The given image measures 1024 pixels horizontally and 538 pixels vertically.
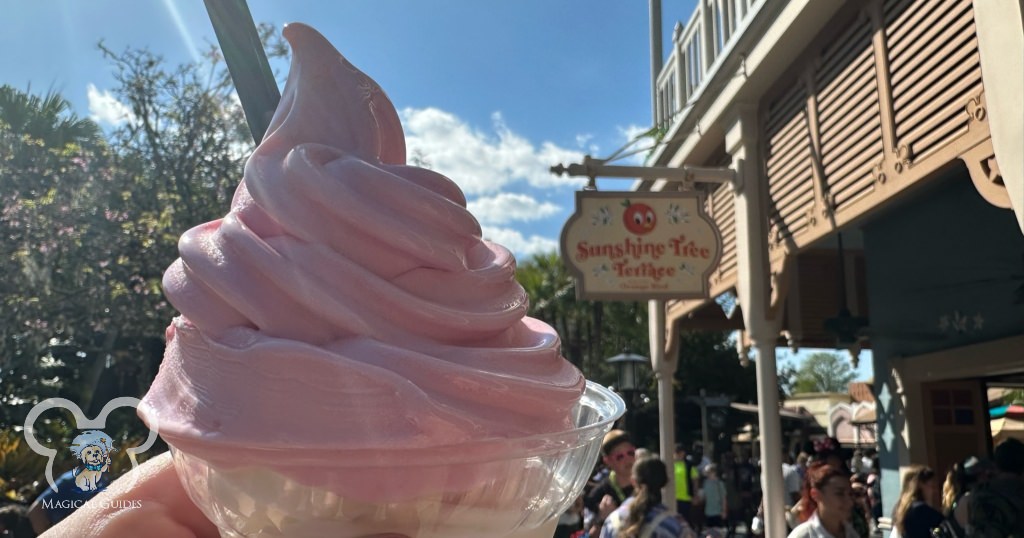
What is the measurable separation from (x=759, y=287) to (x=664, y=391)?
290cm

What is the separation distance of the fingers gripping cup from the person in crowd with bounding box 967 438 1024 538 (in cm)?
398

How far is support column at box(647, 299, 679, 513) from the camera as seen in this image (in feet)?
25.6

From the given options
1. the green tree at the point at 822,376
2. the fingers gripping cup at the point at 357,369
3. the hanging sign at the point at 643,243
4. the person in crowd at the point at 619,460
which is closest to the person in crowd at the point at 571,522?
the person in crowd at the point at 619,460

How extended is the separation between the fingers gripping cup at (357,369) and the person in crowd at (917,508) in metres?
4.30

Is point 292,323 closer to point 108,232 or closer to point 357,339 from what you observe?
point 357,339

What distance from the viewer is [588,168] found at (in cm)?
570

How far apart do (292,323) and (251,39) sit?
0.56m

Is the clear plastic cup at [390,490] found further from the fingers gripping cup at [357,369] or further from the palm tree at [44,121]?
the palm tree at [44,121]

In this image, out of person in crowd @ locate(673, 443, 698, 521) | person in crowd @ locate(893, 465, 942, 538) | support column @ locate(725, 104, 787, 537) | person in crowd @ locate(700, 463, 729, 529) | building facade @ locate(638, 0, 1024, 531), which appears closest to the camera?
building facade @ locate(638, 0, 1024, 531)

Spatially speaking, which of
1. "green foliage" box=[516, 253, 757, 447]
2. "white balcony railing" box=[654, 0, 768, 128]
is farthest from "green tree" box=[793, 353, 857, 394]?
"white balcony railing" box=[654, 0, 768, 128]

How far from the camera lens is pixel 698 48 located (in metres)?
6.57

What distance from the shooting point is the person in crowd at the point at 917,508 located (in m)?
4.43

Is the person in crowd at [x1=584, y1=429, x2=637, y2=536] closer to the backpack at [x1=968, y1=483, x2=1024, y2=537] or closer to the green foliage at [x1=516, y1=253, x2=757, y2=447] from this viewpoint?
the backpack at [x1=968, y1=483, x2=1024, y2=537]

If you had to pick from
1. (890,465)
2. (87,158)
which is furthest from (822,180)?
(87,158)
